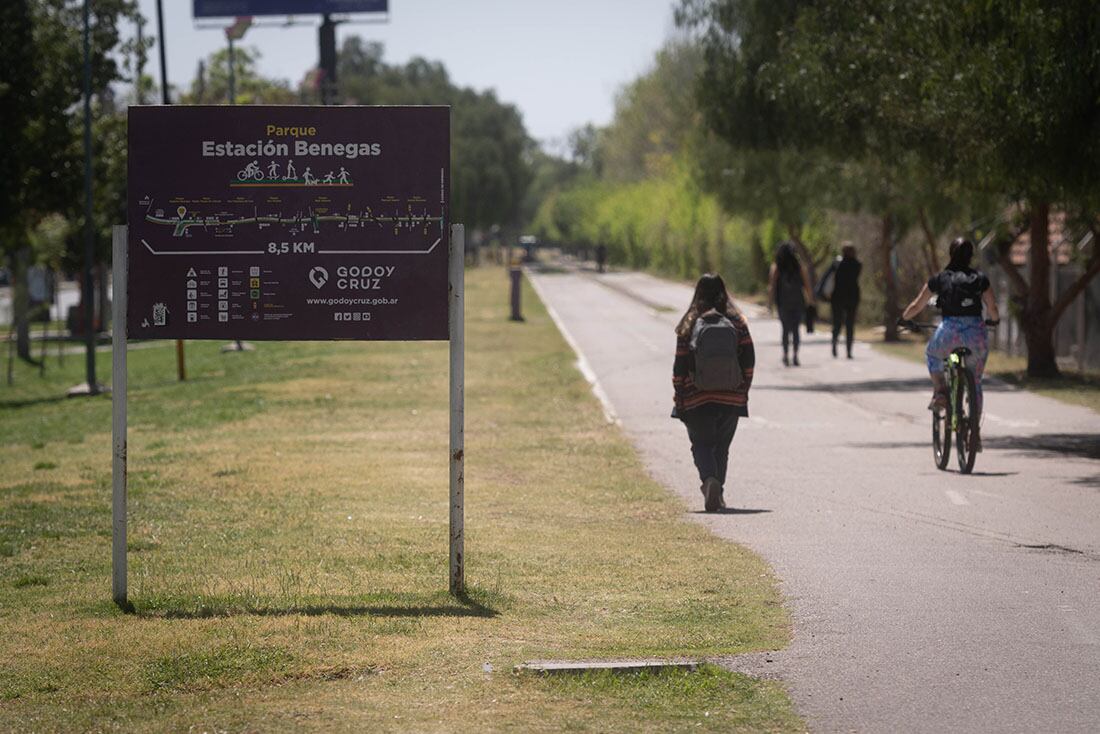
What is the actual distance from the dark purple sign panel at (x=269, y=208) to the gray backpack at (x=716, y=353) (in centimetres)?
361

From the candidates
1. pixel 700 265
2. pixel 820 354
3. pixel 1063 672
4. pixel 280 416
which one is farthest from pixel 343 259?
pixel 700 265

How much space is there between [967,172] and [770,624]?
12.8 metres

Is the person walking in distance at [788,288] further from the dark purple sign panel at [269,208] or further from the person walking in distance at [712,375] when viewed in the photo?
the dark purple sign panel at [269,208]

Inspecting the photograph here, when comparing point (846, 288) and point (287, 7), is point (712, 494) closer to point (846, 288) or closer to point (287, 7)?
point (846, 288)

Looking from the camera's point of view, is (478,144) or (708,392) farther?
Answer: (478,144)

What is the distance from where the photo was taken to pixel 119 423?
8.85 metres

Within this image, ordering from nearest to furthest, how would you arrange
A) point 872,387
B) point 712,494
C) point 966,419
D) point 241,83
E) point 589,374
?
point 712,494 → point 966,419 → point 872,387 → point 589,374 → point 241,83

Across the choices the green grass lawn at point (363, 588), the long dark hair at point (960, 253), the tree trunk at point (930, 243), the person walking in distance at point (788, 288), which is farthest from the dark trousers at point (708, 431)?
the tree trunk at point (930, 243)

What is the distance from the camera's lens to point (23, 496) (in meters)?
13.8

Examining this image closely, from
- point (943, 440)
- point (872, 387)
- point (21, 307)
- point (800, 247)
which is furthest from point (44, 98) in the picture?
point (943, 440)

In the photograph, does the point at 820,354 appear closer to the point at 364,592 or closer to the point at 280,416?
the point at 280,416

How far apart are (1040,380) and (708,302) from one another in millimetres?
13499

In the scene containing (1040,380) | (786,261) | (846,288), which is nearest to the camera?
(1040,380)

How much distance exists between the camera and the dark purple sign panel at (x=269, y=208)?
8781 millimetres
